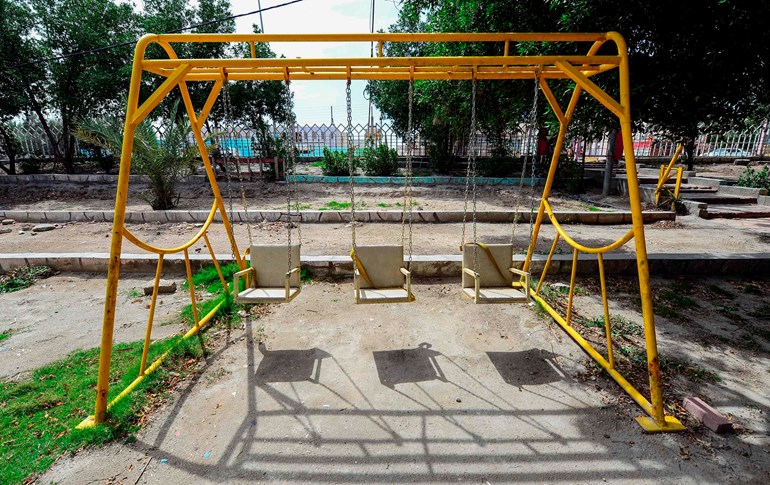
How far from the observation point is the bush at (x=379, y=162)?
1423cm

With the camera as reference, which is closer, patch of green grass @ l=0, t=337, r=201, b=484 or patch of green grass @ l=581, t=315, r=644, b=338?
patch of green grass @ l=0, t=337, r=201, b=484

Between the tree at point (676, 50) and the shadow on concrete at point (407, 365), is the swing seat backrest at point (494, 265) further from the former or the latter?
the tree at point (676, 50)

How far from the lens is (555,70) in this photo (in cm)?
364

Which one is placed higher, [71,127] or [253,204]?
[71,127]

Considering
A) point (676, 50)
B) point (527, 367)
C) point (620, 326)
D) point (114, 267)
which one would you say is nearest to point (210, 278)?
Answer: point (114, 267)

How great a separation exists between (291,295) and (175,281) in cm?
268

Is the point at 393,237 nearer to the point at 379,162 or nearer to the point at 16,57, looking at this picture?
the point at 379,162

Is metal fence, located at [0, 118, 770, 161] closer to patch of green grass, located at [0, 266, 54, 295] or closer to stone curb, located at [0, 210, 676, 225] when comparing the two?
stone curb, located at [0, 210, 676, 225]

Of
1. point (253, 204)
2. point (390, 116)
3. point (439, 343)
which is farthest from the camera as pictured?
point (390, 116)

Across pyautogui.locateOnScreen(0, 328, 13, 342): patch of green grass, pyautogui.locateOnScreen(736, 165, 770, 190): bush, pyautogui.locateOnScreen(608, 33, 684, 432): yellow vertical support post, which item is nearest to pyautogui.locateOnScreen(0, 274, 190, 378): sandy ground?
pyautogui.locateOnScreen(0, 328, 13, 342): patch of green grass

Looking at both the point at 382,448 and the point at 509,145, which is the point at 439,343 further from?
the point at 509,145

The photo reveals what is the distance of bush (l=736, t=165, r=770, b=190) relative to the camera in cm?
1066

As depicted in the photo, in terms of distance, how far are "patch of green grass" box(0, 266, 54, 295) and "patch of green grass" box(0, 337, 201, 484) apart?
8.69ft

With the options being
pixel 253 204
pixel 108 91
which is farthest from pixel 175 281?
pixel 108 91
